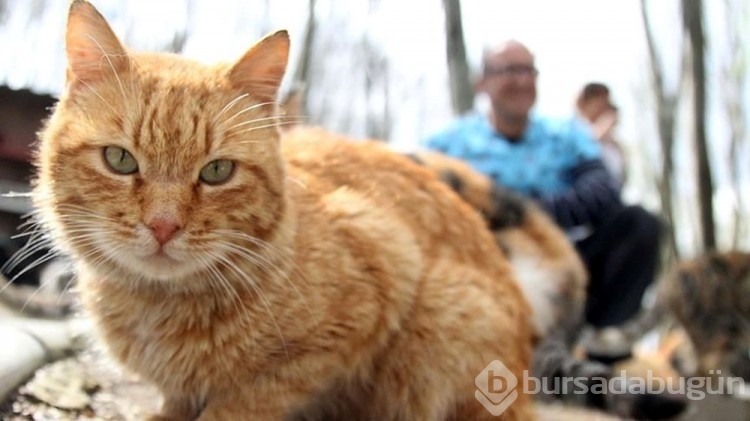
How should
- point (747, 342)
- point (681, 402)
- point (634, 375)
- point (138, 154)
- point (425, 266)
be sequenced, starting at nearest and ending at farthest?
1. point (138, 154)
2. point (425, 266)
3. point (681, 402)
4. point (634, 375)
5. point (747, 342)

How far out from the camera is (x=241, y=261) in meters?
1.18

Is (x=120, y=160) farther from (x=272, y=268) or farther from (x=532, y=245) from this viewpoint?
(x=532, y=245)

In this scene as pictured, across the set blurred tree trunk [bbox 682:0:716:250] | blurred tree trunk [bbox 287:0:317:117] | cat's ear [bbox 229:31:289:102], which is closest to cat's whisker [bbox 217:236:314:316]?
cat's ear [bbox 229:31:289:102]

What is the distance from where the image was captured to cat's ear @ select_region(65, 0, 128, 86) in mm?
1119

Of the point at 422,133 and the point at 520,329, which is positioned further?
the point at 422,133

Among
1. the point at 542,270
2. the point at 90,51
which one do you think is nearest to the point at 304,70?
the point at 90,51

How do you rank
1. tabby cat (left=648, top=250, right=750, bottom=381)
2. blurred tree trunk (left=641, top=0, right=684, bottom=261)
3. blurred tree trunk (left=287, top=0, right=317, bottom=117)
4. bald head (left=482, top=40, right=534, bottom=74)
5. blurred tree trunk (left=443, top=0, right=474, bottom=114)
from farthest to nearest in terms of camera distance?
blurred tree trunk (left=641, top=0, right=684, bottom=261), bald head (left=482, top=40, right=534, bottom=74), tabby cat (left=648, top=250, right=750, bottom=381), blurred tree trunk (left=443, top=0, right=474, bottom=114), blurred tree trunk (left=287, top=0, right=317, bottom=117)

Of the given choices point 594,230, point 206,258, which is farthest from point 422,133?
point 206,258

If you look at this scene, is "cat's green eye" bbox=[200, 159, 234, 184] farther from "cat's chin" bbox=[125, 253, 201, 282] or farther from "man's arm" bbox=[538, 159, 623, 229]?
"man's arm" bbox=[538, 159, 623, 229]

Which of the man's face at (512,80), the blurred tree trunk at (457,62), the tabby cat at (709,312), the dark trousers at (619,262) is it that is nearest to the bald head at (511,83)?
the man's face at (512,80)

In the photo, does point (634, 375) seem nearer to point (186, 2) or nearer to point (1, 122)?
point (186, 2)

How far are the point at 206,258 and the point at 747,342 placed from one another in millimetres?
2247

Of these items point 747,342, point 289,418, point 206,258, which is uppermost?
point 206,258

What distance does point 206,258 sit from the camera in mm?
1087
